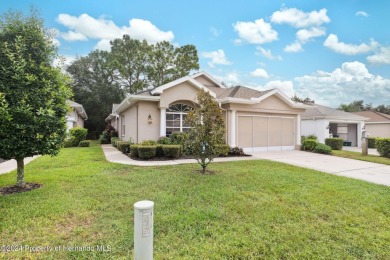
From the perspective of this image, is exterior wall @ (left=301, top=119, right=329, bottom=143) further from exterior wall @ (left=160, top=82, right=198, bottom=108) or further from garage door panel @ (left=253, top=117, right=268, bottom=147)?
exterior wall @ (left=160, top=82, right=198, bottom=108)

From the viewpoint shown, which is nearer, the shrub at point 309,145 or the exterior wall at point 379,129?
the shrub at point 309,145

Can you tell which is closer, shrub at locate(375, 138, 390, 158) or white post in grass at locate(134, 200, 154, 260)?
white post in grass at locate(134, 200, 154, 260)

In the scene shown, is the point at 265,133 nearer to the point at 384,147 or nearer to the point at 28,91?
the point at 384,147

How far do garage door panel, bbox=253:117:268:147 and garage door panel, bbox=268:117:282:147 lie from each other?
0.38 meters

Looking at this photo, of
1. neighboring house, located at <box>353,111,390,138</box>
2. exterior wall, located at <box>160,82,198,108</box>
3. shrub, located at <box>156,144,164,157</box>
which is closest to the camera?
shrub, located at <box>156,144,164,157</box>

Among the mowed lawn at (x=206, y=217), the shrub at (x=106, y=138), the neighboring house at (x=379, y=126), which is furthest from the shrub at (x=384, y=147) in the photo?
the shrub at (x=106, y=138)

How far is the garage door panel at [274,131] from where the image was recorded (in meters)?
16.6

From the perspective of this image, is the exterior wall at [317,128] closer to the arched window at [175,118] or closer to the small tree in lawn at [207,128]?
the arched window at [175,118]

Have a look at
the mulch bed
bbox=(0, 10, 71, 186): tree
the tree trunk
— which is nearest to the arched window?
bbox=(0, 10, 71, 186): tree

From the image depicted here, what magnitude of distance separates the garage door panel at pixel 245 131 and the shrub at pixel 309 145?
4.57 meters

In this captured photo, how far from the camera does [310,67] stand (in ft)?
62.5

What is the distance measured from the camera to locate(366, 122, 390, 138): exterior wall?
2736 cm

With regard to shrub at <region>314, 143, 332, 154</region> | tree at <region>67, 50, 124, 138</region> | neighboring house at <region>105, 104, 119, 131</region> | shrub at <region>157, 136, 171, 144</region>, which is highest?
tree at <region>67, 50, 124, 138</region>

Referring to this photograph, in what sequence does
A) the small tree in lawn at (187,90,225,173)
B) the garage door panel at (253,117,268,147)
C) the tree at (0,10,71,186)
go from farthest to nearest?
the garage door panel at (253,117,268,147) < the small tree in lawn at (187,90,225,173) < the tree at (0,10,71,186)
